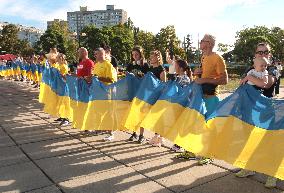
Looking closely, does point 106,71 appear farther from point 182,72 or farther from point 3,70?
point 3,70

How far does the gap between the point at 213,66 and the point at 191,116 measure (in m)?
0.88

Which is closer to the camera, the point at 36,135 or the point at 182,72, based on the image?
the point at 182,72

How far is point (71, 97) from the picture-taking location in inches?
343

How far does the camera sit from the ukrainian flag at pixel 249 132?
435 centimetres

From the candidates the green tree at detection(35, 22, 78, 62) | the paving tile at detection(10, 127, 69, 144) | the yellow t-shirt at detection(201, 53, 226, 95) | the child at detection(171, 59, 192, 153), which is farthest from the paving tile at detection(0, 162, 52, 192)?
the green tree at detection(35, 22, 78, 62)

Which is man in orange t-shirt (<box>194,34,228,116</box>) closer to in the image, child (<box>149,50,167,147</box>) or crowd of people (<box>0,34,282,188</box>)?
crowd of people (<box>0,34,282,188</box>)

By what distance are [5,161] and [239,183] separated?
399 cm

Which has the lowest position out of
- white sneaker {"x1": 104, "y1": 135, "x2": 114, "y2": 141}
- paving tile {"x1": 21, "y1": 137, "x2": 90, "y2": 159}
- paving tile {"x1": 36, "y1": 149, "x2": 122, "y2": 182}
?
paving tile {"x1": 36, "y1": 149, "x2": 122, "y2": 182}

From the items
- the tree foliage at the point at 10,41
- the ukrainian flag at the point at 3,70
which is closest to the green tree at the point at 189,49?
the tree foliage at the point at 10,41

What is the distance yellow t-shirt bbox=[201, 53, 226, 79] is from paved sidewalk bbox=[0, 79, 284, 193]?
149 cm

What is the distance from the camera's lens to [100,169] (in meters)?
5.62

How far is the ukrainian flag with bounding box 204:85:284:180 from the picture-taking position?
4.35 meters

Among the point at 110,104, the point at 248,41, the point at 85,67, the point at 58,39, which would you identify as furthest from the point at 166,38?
the point at 110,104

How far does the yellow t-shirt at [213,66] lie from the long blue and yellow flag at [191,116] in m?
0.33
